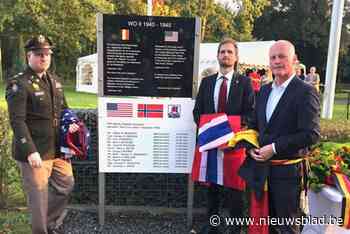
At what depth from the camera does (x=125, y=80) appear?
491cm

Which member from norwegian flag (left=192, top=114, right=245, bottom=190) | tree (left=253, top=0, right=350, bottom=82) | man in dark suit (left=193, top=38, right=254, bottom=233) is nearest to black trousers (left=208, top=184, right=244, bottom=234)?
man in dark suit (left=193, top=38, right=254, bottom=233)

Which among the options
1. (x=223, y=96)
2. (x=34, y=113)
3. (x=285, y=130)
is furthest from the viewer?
(x=223, y=96)

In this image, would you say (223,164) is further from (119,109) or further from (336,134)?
(336,134)

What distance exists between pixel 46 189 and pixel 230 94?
1.98 meters

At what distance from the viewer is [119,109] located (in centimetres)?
496

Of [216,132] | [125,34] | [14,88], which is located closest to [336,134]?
[216,132]

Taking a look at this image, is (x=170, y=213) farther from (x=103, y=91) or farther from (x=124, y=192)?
(x=103, y=91)

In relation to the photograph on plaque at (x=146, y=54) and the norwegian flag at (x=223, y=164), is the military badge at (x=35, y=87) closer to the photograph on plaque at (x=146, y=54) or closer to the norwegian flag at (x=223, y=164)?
the photograph on plaque at (x=146, y=54)

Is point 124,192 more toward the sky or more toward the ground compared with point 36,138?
more toward the ground

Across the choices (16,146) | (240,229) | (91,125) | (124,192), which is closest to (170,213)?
(124,192)

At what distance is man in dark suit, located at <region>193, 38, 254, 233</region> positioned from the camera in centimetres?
452

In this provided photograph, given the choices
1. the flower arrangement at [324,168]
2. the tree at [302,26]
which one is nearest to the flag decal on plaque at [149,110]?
the flower arrangement at [324,168]

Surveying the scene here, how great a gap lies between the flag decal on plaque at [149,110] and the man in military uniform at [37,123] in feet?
2.55

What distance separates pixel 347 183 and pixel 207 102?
155cm
